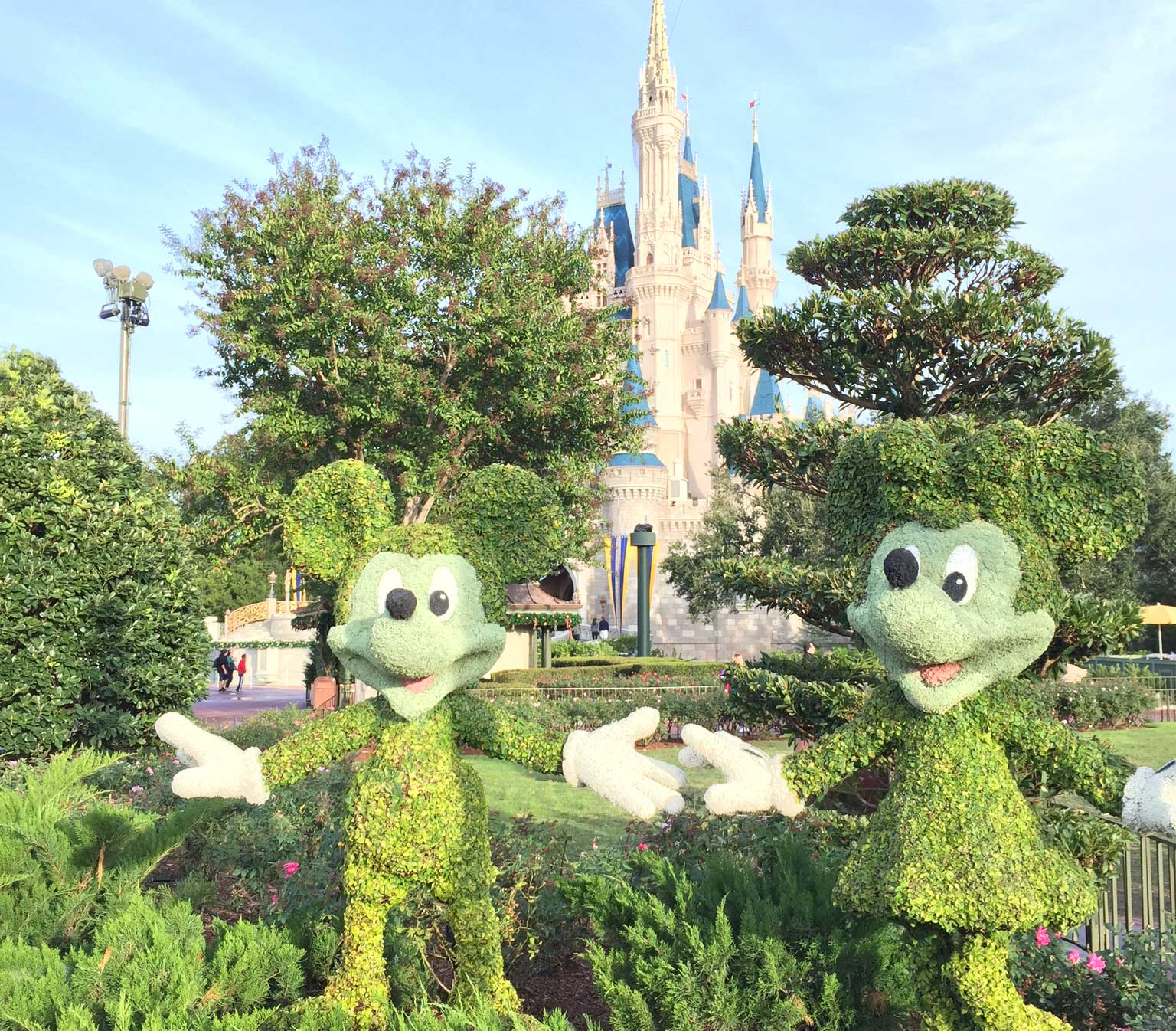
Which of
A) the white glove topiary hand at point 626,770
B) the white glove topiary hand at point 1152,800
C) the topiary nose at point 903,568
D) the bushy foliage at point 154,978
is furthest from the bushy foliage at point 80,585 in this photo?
the white glove topiary hand at point 1152,800

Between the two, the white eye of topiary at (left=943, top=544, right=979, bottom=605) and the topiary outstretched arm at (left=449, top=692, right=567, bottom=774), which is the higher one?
the white eye of topiary at (left=943, top=544, right=979, bottom=605)

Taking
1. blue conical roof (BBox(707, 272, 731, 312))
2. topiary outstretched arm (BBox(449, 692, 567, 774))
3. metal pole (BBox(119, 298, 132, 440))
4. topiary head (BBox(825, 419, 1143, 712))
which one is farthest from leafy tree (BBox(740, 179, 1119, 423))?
blue conical roof (BBox(707, 272, 731, 312))

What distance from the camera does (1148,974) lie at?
12.7ft

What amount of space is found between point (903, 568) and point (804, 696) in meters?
3.88

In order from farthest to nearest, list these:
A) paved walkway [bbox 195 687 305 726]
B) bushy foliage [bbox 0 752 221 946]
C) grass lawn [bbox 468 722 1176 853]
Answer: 1. paved walkway [bbox 195 687 305 726]
2. grass lawn [bbox 468 722 1176 853]
3. bushy foliage [bbox 0 752 221 946]

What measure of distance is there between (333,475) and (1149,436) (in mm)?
31757

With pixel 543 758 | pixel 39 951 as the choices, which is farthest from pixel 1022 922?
pixel 39 951

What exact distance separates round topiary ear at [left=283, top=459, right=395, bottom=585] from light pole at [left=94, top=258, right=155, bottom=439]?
827 cm

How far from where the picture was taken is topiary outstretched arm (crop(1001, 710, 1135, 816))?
3.43m

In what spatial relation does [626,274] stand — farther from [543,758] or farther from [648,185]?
[543,758]

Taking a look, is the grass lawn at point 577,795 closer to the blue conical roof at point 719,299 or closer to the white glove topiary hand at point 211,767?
the white glove topiary hand at point 211,767

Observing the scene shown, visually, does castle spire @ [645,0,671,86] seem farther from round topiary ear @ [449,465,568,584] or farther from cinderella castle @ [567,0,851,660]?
round topiary ear @ [449,465,568,584]

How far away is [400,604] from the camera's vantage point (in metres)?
3.60

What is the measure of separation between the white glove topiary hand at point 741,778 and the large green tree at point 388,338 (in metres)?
11.4
